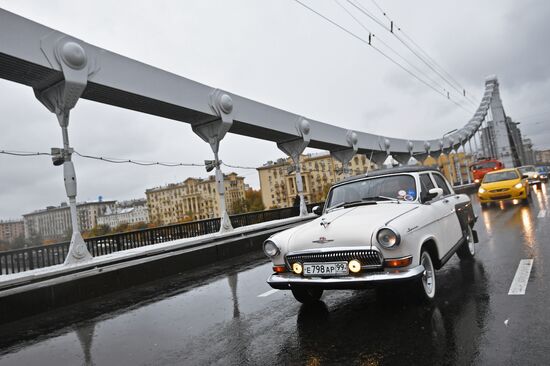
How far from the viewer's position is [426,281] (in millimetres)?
4203

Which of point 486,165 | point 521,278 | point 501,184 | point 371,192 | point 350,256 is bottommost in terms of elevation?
point 521,278

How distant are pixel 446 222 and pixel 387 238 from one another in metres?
1.77

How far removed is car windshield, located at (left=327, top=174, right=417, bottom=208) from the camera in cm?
494

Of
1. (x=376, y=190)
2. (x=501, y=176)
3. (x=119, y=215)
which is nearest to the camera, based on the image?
(x=376, y=190)

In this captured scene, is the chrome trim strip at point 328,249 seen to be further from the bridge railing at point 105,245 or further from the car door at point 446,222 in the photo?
the bridge railing at point 105,245

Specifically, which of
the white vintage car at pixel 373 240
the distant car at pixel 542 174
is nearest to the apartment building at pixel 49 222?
the white vintage car at pixel 373 240

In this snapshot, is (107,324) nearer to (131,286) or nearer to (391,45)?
(131,286)

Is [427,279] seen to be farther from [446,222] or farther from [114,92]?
[114,92]

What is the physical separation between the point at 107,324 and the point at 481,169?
38.4 meters

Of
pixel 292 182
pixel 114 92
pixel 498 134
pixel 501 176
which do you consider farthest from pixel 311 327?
pixel 292 182

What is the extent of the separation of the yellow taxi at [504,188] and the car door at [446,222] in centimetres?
1111

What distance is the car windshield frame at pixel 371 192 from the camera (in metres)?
4.90

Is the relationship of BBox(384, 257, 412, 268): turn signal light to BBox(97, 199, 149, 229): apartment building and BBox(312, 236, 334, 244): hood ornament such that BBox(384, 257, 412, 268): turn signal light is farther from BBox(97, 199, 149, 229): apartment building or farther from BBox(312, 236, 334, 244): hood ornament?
BBox(97, 199, 149, 229): apartment building

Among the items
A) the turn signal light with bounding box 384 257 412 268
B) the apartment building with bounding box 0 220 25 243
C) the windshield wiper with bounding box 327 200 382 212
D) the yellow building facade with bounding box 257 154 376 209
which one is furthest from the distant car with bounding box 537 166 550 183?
the yellow building facade with bounding box 257 154 376 209
